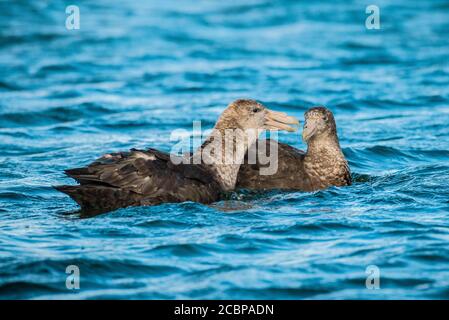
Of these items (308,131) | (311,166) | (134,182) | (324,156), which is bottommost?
(134,182)

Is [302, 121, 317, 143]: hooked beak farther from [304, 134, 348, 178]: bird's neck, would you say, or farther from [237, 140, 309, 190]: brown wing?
[237, 140, 309, 190]: brown wing

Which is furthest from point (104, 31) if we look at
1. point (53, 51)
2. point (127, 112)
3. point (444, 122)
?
point (444, 122)

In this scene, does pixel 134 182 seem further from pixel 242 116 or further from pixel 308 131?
pixel 308 131

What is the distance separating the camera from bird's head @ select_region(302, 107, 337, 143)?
35.4 ft

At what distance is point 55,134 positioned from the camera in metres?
15.3

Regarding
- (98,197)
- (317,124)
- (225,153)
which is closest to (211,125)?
(317,124)

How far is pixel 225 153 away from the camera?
33.5 feet

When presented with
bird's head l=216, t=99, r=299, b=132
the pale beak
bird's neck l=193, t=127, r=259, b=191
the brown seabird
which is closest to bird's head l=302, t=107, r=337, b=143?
the pale beak

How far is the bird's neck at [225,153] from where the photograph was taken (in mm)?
10133

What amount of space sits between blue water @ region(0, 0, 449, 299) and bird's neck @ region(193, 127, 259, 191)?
1.16 ft

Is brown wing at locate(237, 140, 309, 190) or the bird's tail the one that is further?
brown wing at locate(237, 140, 309, 190)

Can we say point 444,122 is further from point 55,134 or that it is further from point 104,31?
point 104,31

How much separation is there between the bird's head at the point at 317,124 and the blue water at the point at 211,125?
77 cm

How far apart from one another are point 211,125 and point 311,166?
5.13 meters
